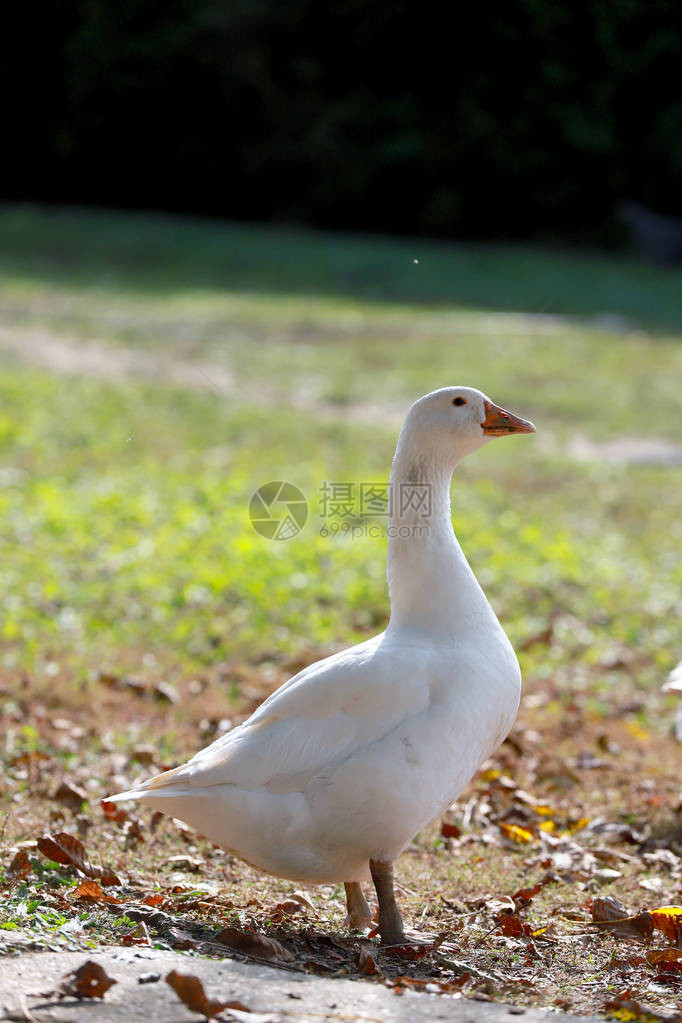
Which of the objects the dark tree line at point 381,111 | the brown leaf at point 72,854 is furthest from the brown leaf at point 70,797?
the dark tree line at point 381,111

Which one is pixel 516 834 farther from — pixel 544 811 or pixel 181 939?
pixel 181 939

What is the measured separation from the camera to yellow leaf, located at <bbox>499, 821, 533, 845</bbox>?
→ 428 centimetres

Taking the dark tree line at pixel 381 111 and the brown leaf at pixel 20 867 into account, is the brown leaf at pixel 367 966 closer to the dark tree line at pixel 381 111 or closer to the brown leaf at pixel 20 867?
the brown leaf at pixel 20 867

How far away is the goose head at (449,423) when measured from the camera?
3.64 m

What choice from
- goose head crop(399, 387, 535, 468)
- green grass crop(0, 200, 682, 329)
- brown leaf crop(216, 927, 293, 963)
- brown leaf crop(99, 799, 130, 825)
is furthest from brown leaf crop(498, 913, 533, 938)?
green grass crop(0, 200, 682, 329)

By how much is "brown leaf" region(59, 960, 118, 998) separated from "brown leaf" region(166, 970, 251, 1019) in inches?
5.4

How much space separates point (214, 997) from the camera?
2.65 meters

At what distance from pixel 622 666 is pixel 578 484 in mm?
3812

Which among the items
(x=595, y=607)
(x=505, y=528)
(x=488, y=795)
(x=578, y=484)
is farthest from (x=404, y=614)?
(x=578, y=484)

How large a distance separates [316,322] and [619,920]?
14.9 metres

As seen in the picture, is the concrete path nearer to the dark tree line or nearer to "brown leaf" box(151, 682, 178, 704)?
"brown leaf" box(151, 682, 178, 704)

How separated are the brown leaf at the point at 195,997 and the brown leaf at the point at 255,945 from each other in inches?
17.4

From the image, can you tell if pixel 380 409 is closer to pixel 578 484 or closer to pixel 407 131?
pixel 578 484

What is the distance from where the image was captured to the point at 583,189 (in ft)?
94.2
